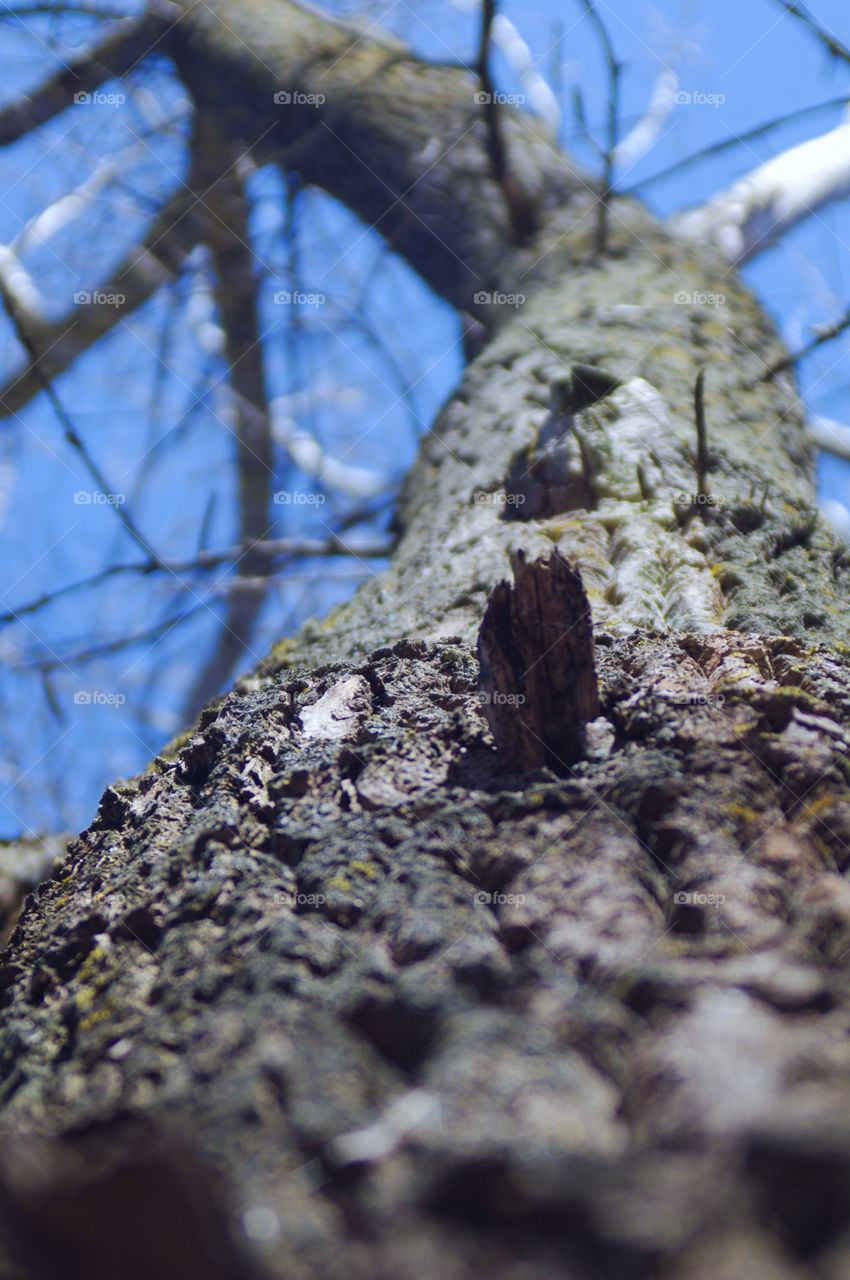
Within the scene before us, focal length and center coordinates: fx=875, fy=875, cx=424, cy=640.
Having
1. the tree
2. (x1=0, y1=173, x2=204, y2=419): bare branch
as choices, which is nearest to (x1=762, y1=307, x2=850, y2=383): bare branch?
the tree

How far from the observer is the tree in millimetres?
495

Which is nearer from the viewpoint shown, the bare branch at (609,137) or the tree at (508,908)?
the tree at (508,908)

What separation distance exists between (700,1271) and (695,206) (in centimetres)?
348

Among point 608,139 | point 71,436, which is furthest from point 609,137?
point 71,436

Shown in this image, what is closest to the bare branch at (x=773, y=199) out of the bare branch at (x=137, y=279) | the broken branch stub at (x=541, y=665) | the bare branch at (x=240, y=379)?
the bare branch at (x=240, y=379)

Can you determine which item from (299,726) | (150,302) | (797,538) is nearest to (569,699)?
(299,726)

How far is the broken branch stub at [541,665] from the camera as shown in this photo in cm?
112

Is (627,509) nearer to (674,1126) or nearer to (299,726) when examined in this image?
(299,726)

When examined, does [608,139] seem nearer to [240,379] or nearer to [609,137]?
[609,137]

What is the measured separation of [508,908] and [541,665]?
34 centimetres

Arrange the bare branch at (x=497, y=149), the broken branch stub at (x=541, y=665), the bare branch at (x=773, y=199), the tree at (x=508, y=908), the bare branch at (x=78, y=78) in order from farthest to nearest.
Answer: the bare branch at (x=78, y=78), the bare branch at (x=773, y=199), the bare branch at (x=497, y=149), the broken branch stub at (x=541, y=665), the tree at (x=508, y=908)

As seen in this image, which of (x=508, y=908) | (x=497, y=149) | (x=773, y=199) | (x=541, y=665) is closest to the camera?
(x=508, y=908)

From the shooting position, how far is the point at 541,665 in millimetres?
1138

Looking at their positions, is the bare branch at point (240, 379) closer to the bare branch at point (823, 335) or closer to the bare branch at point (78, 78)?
the bare branch at point (78, 78)
